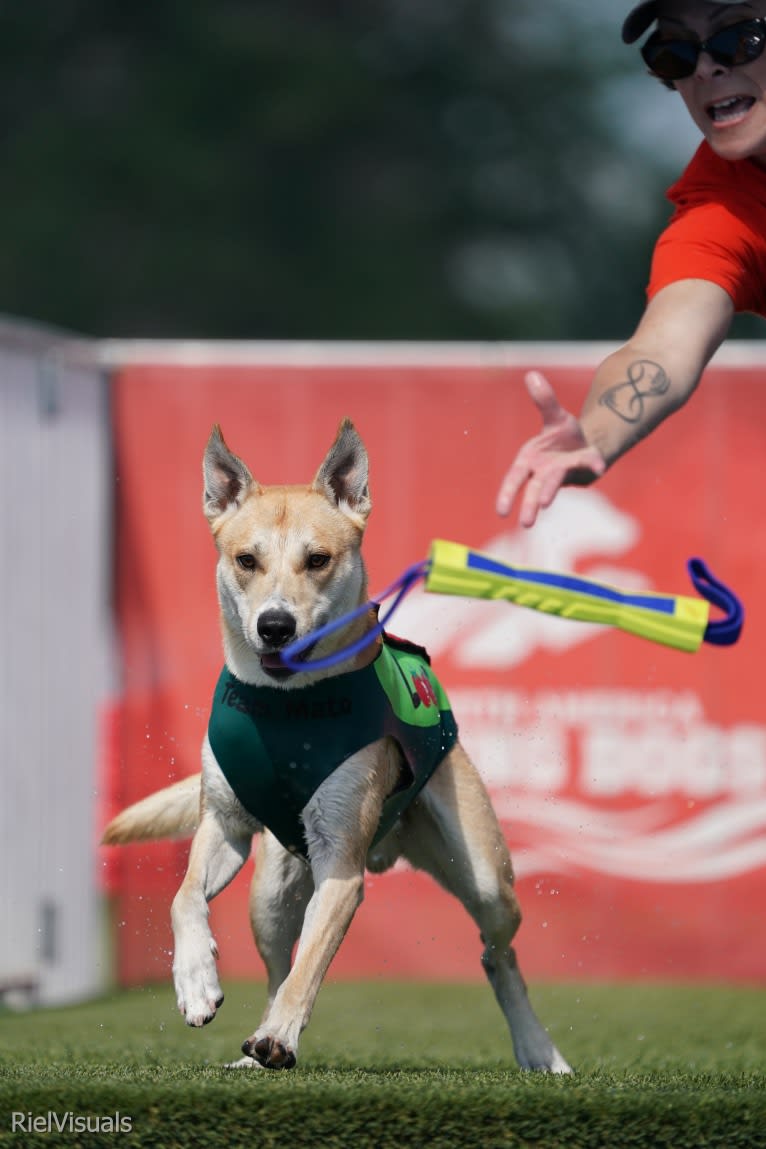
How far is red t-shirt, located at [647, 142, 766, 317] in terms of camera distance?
4902 millimetres

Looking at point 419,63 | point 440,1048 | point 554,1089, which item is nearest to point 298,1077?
point 554,1089

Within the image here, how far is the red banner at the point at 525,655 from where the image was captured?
8.74 metres

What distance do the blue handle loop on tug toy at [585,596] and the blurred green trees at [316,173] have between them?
611 inches

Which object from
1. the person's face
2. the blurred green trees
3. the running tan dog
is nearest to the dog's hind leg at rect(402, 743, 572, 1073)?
the running tan dog

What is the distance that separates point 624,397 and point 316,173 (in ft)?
53.7

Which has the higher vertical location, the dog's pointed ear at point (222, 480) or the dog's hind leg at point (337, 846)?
the dog's pointed ear at point (222, 480)

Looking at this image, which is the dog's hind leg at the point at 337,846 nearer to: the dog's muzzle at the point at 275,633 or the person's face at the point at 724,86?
the dog's muzzle at the point at 275,633

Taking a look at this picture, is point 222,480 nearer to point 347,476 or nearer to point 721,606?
point 347,476

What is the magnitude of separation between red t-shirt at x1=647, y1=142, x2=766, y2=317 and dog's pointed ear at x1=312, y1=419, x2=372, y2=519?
3.21 feet

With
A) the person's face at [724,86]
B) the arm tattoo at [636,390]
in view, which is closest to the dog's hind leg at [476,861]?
the arm tattoo at [636,390]

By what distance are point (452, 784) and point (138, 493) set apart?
12.4ft

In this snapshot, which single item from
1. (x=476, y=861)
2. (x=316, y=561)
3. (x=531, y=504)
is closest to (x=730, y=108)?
(x=531, y=504)

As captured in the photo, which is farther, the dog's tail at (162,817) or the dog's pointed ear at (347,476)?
the dog's tail at (162,817)

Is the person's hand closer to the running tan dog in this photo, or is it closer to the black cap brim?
the running tan dog
